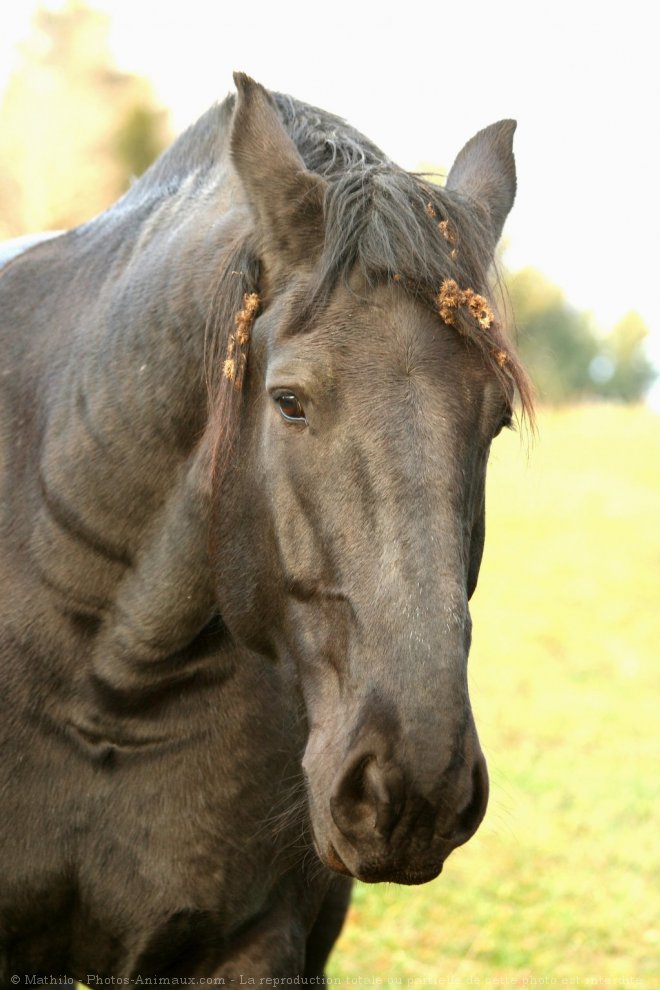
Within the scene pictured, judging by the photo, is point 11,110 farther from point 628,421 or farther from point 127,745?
point 127,745

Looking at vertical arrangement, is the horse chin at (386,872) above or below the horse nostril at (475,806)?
below

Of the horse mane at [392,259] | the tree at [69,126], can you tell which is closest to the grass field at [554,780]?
the horse mane at [392,259]

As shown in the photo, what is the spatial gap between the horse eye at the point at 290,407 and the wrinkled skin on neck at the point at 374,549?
0.05 feet

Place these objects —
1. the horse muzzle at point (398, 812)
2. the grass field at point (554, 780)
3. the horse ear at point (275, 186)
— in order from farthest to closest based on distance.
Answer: the grass field at point (554, 780) < the horse ear at point (275, 186) < the horse muzzle at point (398, 812)

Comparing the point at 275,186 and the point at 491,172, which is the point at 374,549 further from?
the point at 491,172

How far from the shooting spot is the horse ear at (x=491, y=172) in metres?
3.00

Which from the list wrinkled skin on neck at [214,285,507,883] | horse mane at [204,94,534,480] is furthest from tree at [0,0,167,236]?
wrinkled skin on neck at [214,285,507,883]

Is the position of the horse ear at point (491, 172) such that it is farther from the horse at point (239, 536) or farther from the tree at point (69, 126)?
the tree at point (69, 126)

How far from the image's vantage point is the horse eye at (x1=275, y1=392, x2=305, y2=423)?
252 centimetres

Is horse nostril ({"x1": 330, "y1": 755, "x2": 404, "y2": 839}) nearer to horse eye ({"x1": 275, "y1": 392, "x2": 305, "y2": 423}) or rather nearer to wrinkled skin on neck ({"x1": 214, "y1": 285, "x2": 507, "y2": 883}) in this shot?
wrinkled skin on neck ({"x1": 214, "y1": 285, "x2": 507, "y2": 883})

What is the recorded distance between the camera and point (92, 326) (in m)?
3.18

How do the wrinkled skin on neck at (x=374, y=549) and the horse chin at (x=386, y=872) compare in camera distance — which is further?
the horse chin at (x=386, y=872)

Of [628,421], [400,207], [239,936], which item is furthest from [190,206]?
[628,421]

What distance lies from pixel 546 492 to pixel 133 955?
15.7m
